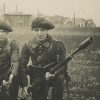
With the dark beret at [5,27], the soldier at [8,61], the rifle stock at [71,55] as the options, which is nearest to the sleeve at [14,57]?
the soldier at [8,61]

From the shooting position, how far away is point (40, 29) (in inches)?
144

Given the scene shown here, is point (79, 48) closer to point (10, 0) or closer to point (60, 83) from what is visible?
point (60, 83)

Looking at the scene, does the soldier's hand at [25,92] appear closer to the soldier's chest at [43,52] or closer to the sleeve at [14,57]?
the sleeve at [14,57]

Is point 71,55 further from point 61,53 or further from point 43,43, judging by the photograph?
point 43,43

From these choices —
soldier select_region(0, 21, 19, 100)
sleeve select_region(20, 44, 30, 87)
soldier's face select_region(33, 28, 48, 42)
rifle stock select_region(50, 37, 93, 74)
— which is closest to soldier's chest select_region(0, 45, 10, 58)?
soldier select_region(0, 21, 19, 100)

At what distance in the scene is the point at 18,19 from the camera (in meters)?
3.71

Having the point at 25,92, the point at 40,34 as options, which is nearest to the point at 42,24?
the point at 40,34

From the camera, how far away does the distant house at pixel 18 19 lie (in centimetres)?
367

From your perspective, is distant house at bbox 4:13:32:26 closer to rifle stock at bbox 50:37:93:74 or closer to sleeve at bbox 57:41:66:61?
sleeve at bbox 57:41:66:61

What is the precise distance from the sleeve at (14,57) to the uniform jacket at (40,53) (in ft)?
0.13

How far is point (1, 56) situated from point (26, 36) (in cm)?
25

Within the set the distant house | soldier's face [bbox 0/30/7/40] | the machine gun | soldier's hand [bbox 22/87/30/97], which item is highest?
the distant house

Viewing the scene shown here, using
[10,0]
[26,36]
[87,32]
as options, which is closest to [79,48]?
[87,32]

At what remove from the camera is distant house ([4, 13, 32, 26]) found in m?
3.67
